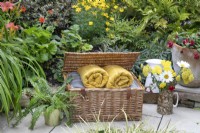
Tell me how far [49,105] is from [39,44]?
1.09 metres

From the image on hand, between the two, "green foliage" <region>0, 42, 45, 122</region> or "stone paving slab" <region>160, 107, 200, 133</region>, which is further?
"stone paving slab" <region>160, 107, 200, 133</region>

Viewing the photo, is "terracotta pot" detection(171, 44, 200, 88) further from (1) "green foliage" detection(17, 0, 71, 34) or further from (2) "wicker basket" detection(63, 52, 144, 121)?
(1) "green foliage" detection(17, 0, 71, 34)

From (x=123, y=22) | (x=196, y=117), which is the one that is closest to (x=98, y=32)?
(x=123, y=22)

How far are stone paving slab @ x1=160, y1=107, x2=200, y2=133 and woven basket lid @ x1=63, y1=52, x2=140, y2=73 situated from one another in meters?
0.78

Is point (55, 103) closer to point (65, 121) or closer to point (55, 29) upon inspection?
point (65, 121)

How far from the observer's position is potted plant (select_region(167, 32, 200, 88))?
4.43 metres

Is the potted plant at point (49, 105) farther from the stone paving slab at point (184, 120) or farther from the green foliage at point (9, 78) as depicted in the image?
the stone paving slab at point (184, 120)

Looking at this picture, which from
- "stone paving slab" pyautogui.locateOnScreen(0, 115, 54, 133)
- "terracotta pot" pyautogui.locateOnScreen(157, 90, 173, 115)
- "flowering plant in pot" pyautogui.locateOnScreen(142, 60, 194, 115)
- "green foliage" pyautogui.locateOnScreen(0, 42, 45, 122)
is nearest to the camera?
"green foliage" pyautogui.locateOnScreen(0, 42, 45, 122)

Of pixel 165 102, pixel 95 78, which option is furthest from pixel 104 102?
pixel 165 102

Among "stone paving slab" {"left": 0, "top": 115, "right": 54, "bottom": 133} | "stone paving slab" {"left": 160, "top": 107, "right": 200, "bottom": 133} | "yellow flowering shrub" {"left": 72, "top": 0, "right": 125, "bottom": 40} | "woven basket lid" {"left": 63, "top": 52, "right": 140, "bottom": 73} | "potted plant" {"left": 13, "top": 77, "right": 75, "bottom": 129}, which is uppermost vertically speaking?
"yellow flowering shrub" {"left": 72, "top": 0, "right": 125, "bottom": 40}

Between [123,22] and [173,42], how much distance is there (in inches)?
43.1

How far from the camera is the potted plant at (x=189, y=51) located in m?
4.43

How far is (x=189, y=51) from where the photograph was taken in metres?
4.44

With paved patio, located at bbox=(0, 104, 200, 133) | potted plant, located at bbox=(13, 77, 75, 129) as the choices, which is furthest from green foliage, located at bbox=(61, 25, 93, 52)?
paved patio, located at bbox=(0, 104, 200, 133)
